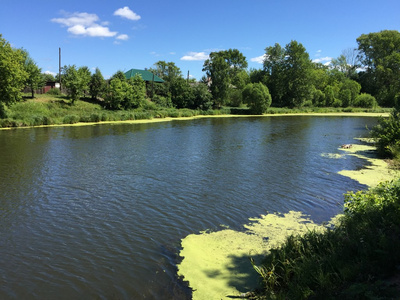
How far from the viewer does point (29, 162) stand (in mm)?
17281

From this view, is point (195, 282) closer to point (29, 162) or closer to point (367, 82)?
point (29, 162)

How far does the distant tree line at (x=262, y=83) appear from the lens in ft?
171

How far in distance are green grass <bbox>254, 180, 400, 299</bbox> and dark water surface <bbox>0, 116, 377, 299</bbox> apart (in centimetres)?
204

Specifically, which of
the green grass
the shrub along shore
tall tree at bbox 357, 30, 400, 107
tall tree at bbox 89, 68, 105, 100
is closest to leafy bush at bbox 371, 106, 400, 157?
the shrub along shore

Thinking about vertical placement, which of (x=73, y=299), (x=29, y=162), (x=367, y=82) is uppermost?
(x=367, y=82)

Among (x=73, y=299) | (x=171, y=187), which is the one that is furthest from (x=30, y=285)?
(x=171, y=187)

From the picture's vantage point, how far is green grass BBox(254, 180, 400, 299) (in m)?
4.38

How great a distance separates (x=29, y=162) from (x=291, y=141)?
2102 centimetres

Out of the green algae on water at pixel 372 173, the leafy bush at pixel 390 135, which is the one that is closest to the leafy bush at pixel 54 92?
the green algae on water at pixel 372 173

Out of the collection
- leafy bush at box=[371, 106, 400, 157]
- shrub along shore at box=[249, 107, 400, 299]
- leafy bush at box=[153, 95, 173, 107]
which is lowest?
shrub along shore at box=[249, 107, 400, 299]

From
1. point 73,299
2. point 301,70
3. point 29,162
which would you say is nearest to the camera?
point 73,299

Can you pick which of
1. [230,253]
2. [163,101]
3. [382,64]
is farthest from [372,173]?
[382,64]

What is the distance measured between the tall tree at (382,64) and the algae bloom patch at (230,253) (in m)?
88.1

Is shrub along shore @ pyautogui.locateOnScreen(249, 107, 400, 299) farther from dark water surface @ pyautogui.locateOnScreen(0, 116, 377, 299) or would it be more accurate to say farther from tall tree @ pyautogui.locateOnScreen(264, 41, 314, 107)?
tall tree @ pyautogui.locateOnScreen(264, 41, 314, 107)
